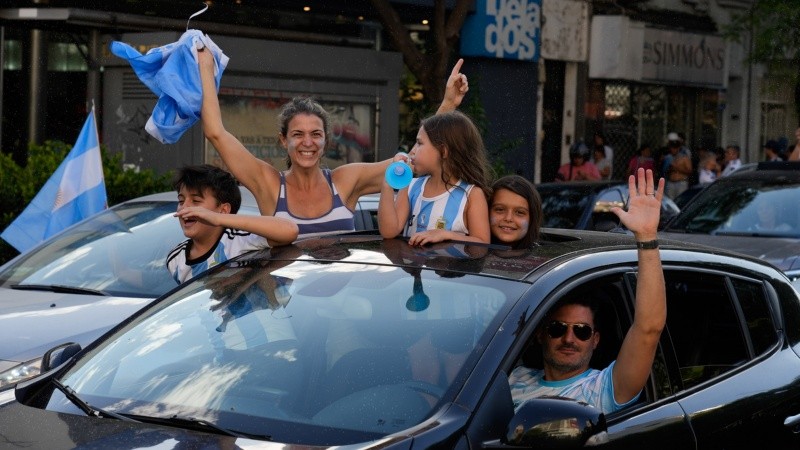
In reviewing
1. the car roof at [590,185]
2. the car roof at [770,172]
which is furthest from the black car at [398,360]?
the car roof at [590,185]

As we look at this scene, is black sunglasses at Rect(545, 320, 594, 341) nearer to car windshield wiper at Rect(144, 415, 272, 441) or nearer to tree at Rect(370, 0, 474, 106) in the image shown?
car windshield wiper at Rect(144, 415, 272, 441)

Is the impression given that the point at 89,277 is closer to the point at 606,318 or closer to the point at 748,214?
the point at 606,318

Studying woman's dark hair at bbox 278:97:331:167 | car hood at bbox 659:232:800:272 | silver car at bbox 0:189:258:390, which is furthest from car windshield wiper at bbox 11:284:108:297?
car hood at bbox 659:232:800:272

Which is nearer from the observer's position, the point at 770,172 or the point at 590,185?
the point at 770,172

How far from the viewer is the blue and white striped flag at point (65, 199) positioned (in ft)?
31.7

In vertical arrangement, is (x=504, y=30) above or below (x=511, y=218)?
A: above

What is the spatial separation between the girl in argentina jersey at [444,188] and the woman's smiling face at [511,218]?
6 cm

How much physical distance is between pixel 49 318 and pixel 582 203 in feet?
22.9

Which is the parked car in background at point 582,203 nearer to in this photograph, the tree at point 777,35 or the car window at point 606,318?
the car window at point 606,318

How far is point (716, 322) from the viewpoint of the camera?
5.21 meters

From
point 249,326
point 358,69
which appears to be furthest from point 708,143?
point 249,326

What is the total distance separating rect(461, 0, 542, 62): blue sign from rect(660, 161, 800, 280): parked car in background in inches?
363

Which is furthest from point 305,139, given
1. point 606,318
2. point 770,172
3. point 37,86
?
point 37,86

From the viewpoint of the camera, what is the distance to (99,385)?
13.9 feet
